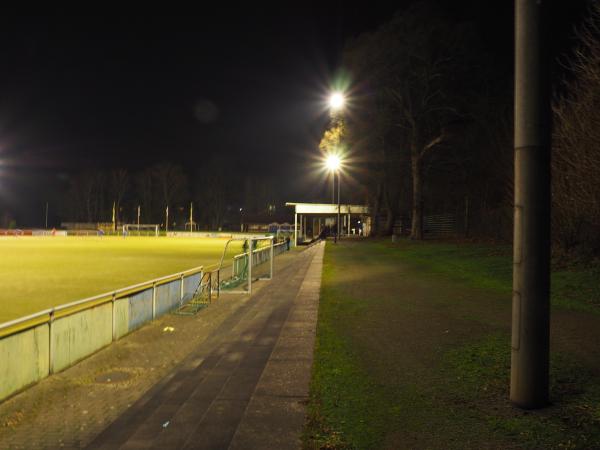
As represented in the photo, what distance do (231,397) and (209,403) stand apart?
235mm

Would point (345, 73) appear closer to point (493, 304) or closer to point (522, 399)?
point (493, 304)

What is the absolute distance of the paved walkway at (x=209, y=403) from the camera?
4.03 metres

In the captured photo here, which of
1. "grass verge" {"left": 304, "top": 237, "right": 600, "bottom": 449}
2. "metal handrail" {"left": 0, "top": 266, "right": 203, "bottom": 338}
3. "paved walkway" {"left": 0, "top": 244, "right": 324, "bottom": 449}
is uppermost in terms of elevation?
"metal handrail" {"left": 0, "top": 266, "right": 203, "bottom": 338}

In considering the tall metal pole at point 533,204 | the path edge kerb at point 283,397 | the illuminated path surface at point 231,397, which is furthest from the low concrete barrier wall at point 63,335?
the tall metal pole at point 533,204

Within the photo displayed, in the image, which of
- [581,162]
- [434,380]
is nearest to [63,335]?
[434,380]

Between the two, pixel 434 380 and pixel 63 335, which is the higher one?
pixel 63 335

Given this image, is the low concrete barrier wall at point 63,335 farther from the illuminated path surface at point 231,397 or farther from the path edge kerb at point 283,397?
the path edge kerb at point 283,397

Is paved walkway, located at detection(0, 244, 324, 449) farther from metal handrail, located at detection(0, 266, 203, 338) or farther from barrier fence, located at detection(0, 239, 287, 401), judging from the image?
metal handrail, located at detection(0, 266, 203, 338)

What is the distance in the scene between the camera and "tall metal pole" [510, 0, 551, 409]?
4.09m

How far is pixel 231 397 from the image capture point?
4957 millimetres

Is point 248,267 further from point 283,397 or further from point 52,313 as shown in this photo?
point 283,397

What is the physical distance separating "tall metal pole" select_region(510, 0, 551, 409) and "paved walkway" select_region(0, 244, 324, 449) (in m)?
2.11

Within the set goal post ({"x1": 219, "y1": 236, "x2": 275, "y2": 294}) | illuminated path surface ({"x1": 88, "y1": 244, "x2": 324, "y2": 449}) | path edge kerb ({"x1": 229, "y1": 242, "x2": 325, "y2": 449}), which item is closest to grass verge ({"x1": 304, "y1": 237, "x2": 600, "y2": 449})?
path edge kerb ({"x1": 229, "y1": 242, "x2": 325, "y2": 449})

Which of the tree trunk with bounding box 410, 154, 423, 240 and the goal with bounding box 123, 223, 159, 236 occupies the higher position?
the tree trunk with bounding box 410, 154, 423, 240
